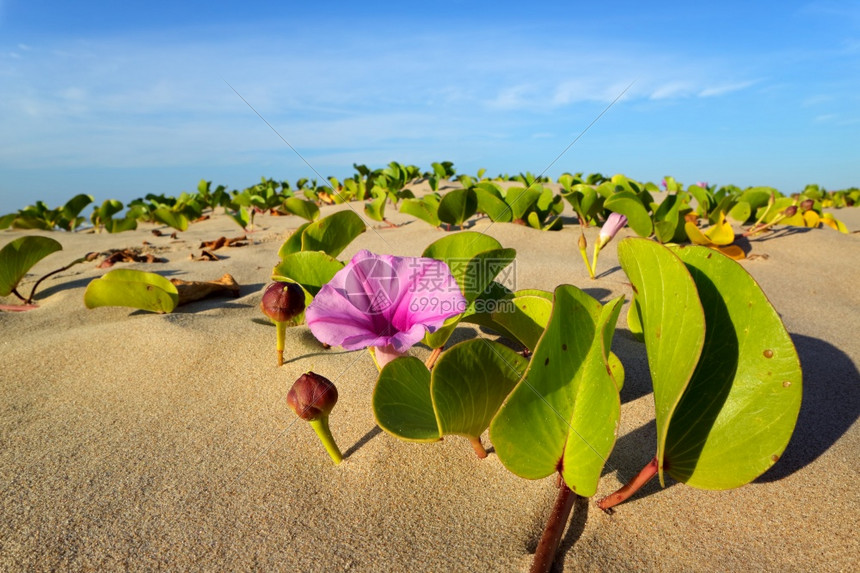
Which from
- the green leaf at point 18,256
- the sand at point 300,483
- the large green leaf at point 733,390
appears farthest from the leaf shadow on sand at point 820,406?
the green leaf at point 18,256

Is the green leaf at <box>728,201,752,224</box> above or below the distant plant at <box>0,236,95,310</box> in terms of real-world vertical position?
below

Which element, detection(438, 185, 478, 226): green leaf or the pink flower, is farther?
detection(438, 185, 478, 226): green leaf

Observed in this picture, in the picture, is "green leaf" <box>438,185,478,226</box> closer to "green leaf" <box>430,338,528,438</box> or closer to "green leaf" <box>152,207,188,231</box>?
"green leaf" <box>430,338,528,438</box>

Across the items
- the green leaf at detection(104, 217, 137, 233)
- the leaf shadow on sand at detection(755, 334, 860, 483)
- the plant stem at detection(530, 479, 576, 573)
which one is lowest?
the green leaf at detection(104, 217, 137, 233)

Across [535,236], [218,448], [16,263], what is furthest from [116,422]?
[535,236]

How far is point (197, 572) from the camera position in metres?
0.99

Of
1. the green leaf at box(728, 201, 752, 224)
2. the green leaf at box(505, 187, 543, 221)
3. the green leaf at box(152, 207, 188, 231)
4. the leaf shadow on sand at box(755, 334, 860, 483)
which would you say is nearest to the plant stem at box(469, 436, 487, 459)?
the leaf shadow on sand at box(755, 334, 860, 483)

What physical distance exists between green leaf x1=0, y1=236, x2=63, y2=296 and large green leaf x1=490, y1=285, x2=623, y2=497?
2647mm

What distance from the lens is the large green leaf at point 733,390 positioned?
0.94 metres

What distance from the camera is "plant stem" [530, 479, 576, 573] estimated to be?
0.98 m

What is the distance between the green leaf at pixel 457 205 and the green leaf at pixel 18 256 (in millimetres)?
2175

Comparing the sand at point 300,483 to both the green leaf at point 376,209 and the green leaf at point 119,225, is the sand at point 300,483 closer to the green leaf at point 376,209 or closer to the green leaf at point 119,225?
the green leaf at point 376,209

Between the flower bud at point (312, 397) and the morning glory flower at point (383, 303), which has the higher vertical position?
the morning glory flower at point (383, 303)

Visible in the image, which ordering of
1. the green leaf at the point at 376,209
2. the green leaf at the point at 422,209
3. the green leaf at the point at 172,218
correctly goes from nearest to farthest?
the green leaf at the point at 422,209 → the green leaf at the point at 376,209 → the green leaf at the point at 172,218
